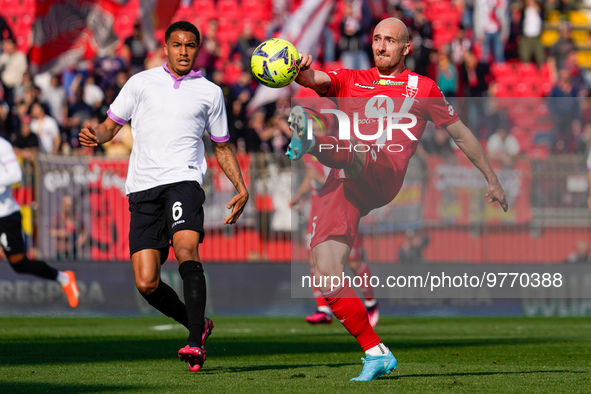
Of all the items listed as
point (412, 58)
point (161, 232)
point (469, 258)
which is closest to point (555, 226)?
point (469, 258)

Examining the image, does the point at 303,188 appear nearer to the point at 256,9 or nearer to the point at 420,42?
the point at 420,42

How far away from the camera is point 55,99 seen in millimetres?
17797

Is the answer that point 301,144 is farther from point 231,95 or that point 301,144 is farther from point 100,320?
point 231,95

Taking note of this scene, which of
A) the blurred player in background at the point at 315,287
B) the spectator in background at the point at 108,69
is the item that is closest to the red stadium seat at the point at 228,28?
the spectator in background at the point at 108,69

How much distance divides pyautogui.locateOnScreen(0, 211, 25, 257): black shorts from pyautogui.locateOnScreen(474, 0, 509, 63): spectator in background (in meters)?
12.4

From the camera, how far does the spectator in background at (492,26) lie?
21.6 meters

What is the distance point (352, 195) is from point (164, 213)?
1.27 meters

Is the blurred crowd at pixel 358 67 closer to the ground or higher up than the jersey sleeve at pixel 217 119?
higher up

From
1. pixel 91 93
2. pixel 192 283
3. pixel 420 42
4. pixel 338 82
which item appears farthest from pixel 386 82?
pixel 420 42

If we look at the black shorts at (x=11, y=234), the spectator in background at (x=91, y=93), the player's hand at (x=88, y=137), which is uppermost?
the spectator in background at (x=91, y=93)

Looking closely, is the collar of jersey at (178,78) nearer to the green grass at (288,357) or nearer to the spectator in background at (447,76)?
the green grass at (288,357)

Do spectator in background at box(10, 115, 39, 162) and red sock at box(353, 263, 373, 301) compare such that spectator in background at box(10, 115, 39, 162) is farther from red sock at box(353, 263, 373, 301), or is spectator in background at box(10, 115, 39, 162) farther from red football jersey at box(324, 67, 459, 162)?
red football jersey at box(324, 67, 459, 162)

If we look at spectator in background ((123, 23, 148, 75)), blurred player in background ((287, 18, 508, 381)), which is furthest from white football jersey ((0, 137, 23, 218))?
spectator in background ((123, 23, 148, 75))

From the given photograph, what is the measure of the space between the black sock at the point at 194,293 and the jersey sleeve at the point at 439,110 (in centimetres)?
179
